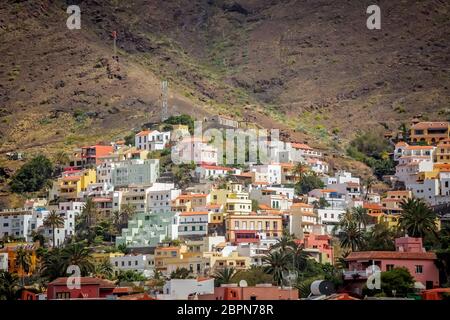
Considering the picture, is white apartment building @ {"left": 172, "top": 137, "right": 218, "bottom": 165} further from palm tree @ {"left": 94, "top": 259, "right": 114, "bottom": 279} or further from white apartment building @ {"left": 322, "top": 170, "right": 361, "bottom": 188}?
palm tree @ {"left": 94, "top": 259, "right": 114, "bottom": 279}

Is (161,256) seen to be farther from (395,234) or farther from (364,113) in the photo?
(364,113)

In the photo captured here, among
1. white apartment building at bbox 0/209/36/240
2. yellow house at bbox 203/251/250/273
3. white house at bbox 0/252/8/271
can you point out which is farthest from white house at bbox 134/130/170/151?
yellow house at bbox 203/251/250/273

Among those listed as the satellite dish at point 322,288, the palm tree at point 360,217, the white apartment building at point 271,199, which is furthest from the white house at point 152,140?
the satellite dish at point 322,288

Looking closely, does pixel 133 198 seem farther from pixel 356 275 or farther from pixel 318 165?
pixel 356 275

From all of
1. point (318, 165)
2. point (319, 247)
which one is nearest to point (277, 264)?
point (319, 247)

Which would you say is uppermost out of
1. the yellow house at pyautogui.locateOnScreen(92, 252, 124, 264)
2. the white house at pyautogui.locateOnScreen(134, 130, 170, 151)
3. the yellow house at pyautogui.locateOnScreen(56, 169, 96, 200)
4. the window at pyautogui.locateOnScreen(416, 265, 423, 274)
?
the white house at pyautogui.locateOnScreen(134, 130, 170, 151)
